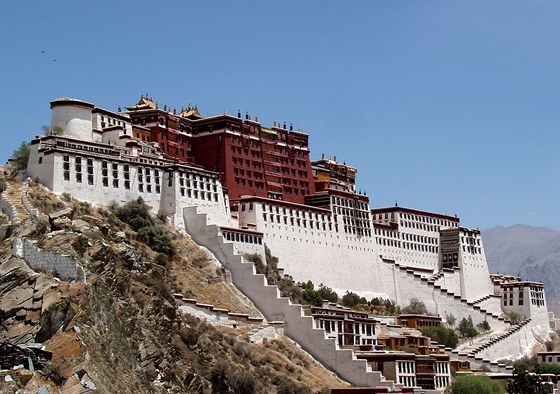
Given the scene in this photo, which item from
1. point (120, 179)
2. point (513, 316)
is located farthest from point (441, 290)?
point (120, 179)

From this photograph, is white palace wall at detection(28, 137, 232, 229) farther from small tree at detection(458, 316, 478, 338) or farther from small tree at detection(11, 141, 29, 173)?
small tree at detection(458, 316, 478, 338)

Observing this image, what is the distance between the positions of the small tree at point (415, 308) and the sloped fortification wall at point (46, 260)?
5065 cm

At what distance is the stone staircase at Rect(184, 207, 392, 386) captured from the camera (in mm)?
74188

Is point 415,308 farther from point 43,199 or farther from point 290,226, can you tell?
point 43,199

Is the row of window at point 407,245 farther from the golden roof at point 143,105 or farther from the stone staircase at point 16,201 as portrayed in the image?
the stone staircase at point 16,201

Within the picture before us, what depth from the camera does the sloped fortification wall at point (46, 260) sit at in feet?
173

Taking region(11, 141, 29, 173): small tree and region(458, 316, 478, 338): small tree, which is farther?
region(458, 316, 478, 338): small tree

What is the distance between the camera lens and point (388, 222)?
108688mm

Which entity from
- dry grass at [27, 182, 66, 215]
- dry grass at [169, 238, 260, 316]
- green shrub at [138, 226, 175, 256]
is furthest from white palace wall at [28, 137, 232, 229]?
green shrub at [138, 226, 175, 256]

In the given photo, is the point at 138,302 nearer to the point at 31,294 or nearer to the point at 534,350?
the point at 31,294

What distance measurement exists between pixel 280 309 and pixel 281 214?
593 inches

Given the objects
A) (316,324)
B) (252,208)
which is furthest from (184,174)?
(316,324)

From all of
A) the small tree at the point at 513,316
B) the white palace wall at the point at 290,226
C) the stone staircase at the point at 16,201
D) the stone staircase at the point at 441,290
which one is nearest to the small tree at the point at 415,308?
the white palace wall at the point at 290,226

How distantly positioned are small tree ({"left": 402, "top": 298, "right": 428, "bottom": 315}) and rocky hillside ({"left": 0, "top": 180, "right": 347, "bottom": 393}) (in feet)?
87.1
